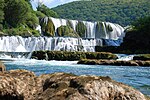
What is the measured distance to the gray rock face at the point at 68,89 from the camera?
7.59m

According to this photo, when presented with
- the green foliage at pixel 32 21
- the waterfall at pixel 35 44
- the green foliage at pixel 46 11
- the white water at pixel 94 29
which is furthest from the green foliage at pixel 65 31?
the green foliage at pixel 46 11

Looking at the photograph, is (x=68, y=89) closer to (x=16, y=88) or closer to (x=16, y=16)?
(x=16, y=88)

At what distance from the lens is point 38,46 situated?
243 feet

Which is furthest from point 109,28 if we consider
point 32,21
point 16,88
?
point 16,88

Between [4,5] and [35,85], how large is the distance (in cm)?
9784

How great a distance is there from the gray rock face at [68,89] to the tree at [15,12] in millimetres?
95182

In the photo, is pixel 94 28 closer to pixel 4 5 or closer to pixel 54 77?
pixel 4 5

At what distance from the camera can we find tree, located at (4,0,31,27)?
104250mm

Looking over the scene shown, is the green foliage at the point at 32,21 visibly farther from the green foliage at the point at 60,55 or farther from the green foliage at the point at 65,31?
the green foliage at the point at 60,55

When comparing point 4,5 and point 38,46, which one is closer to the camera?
point 38,46

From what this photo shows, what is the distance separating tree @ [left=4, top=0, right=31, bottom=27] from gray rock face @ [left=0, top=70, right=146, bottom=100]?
95.2 m

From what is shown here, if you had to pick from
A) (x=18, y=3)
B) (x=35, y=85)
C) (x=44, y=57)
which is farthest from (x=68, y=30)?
(x=35, y=85)

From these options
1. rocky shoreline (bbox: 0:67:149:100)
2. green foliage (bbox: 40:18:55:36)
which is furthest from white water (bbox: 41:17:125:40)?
rocky shoreline (bbox: 0:67:149:100)

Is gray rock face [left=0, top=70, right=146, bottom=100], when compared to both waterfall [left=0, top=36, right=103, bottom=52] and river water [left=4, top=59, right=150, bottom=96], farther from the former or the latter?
waterfall [left=0, top=36, right=103, bottom=52]
